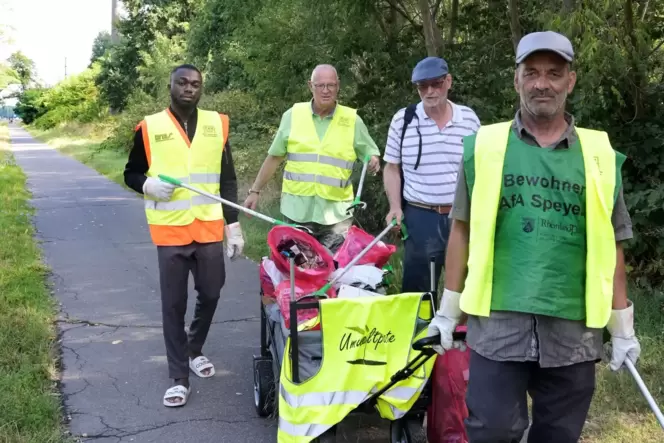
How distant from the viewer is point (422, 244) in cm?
442

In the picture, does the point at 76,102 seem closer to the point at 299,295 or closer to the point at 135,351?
the point at 135,351

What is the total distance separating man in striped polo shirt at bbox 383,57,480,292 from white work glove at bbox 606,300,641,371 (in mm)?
1775

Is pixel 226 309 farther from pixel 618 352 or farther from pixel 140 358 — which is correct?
pixel 618 352

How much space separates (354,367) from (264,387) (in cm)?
119

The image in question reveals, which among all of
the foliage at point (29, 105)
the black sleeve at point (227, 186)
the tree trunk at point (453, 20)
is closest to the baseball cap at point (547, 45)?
the black sleeve at point (227, 186)

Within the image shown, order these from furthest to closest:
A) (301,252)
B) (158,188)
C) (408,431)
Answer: (158,188)
(301,252)
(408,431)

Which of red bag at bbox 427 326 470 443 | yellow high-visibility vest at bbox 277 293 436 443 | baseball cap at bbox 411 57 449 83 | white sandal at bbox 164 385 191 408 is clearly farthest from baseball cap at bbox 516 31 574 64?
white sandal at bbox 164 385 191 408

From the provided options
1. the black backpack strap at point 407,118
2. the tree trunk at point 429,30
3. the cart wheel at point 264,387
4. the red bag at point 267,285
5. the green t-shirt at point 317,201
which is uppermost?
the tree trunk at point 429,30

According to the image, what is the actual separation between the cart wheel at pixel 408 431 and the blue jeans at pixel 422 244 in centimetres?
109

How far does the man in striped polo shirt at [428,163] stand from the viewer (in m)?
4.34

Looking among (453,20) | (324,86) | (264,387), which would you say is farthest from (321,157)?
(453,20)

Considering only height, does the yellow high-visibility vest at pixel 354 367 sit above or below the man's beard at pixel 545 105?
below

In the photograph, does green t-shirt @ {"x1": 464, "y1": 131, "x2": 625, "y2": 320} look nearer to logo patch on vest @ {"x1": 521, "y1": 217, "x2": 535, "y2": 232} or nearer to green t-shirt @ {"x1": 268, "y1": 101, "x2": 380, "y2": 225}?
logo patch on vest @ {"x1": 521, "y1": 217, "x2": 535, "y2": 232}

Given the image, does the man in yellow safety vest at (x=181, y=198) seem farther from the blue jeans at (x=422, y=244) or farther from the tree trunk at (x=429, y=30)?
the tree trunk at (x=429, y=30)
